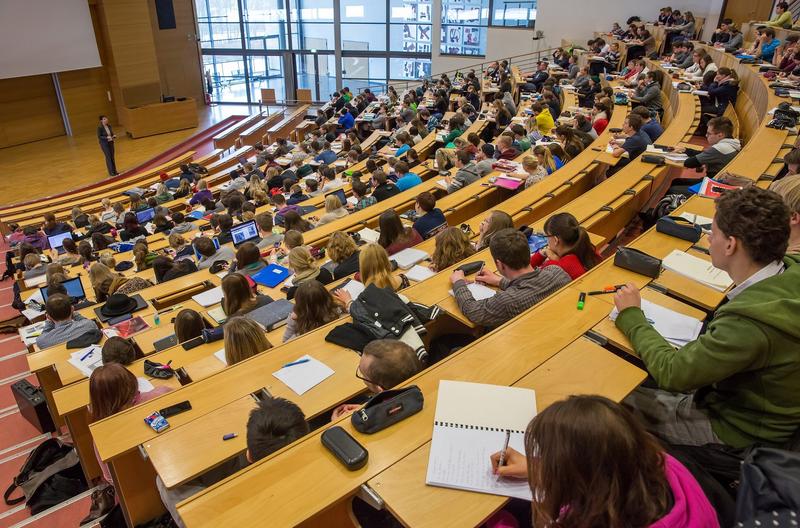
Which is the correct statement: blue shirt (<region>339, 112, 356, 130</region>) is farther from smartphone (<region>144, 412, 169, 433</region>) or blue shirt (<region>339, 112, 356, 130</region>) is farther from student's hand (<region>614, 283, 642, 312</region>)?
student's hand (<region>614, 283, 642, 312</region>)

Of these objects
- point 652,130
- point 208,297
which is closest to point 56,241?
point 208,297

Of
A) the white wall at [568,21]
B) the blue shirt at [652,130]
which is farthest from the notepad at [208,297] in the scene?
→ the white wall at [568,21]

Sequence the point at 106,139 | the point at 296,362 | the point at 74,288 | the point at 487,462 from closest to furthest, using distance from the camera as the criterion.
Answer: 1. the point at 487,462
2. the point at 296,362
3. the point at 74,288
4. the point at 106,139

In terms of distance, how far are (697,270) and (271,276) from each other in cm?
366

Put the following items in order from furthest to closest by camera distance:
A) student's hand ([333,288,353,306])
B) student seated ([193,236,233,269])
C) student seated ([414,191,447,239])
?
student seated ([193,236,233,269]) → student seated ([414,191,447,239]) → student's hand ([333,288,353,306])

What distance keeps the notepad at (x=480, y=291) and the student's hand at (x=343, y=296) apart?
77 cm

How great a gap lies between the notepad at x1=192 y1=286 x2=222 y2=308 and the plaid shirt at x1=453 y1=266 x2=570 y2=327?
268cm

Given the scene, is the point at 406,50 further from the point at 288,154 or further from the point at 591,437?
the point at 591,437

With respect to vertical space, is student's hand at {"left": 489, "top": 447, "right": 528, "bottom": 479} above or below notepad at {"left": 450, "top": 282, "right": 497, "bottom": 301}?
above

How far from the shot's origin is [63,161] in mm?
15305

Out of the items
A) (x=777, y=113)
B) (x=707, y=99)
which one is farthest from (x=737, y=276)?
(x=707, y=99)

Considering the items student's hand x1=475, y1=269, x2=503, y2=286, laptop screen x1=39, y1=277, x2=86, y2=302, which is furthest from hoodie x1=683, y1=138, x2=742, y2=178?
laptop screen x1=39, y1=277, x2=86, y2=302

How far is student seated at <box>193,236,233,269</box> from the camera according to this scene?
6148 mm

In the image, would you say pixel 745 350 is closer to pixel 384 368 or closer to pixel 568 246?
pixel 384 368
